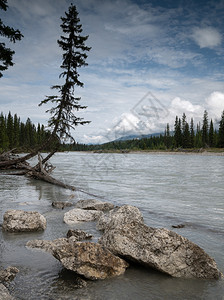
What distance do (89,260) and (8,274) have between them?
1320 millimetres

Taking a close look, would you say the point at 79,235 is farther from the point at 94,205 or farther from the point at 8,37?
the point at 8,37

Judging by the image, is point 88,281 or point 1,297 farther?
point 88,281

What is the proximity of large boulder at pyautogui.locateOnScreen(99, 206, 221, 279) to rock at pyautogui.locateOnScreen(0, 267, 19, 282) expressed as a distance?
178 centimetres

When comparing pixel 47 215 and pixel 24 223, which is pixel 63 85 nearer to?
pixel 47 215

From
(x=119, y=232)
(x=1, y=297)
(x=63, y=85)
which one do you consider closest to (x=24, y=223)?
(x=119, y=232)

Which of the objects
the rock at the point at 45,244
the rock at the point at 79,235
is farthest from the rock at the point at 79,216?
the rock at the point at 45,244

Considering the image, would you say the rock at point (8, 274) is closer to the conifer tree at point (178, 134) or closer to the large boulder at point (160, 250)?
the large boulder at point (160, 250)

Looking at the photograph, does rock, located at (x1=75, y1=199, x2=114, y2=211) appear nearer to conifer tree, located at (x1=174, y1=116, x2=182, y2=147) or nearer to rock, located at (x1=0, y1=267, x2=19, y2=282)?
rock, located at (x1=0, y1=267, x2=19, y2=282)

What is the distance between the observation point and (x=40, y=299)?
351 cm

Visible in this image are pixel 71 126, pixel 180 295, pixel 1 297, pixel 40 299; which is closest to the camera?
pixel 1 297

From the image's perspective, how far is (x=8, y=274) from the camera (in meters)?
4.00

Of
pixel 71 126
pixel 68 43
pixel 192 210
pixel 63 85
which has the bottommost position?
pixel 192 210

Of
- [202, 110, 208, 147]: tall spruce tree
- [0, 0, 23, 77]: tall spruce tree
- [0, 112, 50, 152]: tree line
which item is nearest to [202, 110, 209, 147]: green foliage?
[202, 110, 208, 147]: tall spruce tree

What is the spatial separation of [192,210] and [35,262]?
24.3 ft
